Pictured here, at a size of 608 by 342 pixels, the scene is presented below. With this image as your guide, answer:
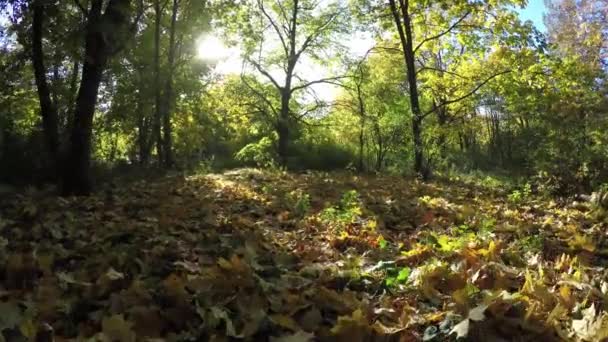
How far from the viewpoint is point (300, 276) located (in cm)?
285

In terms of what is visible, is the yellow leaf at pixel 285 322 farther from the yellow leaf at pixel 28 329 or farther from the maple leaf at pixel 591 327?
the maple leaf at pixel 591 327

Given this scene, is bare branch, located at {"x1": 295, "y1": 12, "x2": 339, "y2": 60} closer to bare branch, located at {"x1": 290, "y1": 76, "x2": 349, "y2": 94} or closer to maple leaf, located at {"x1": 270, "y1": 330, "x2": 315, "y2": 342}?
bare branch, located at {"x1": 290, "y1": 76, "x2": 349, "y2": 94}

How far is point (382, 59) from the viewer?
25453 mm

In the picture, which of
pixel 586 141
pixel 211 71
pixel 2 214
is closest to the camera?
pixel 2 214

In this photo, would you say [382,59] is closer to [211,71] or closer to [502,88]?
[211,71]

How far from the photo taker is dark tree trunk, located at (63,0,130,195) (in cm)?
648

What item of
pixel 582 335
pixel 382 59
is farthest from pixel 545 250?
pixel 382 59

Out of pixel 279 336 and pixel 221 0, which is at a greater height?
pixel 221 0

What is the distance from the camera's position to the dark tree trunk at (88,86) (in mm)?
6484

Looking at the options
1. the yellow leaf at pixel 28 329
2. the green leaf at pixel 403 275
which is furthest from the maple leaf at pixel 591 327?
the yellow leaf at pixel 28 329

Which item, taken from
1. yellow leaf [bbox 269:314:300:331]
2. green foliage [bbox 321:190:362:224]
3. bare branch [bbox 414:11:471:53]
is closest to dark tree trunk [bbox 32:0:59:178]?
green foliage [bbox 321:190:362:224]

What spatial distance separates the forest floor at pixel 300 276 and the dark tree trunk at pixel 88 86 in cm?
142

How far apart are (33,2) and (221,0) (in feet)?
27.1

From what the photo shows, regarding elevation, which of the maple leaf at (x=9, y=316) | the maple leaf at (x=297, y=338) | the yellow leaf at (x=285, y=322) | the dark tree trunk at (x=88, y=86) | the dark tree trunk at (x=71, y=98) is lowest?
the maple leaf at (x=297, y=338)
